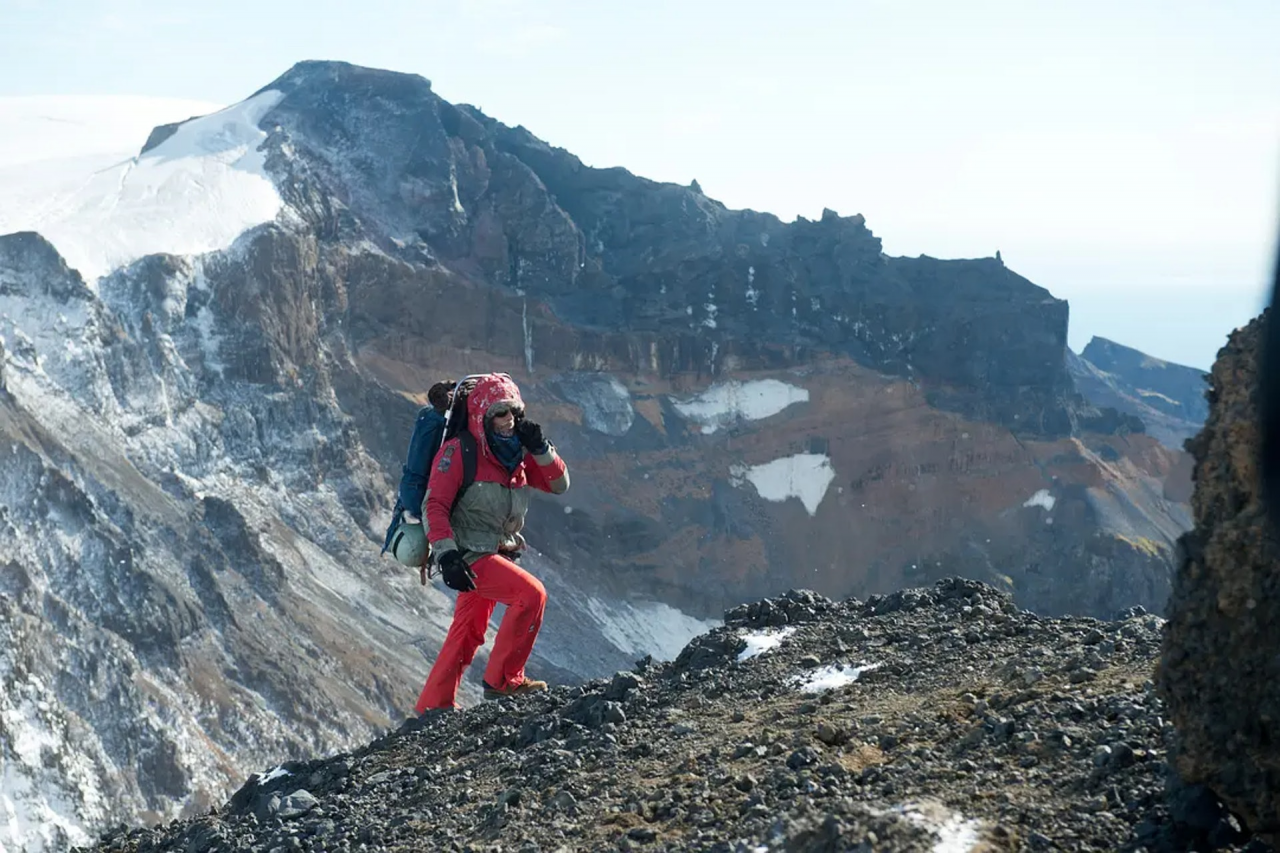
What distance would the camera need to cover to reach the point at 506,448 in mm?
10867

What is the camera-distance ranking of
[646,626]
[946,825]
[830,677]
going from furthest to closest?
[646,626], [830,677], [946,825]

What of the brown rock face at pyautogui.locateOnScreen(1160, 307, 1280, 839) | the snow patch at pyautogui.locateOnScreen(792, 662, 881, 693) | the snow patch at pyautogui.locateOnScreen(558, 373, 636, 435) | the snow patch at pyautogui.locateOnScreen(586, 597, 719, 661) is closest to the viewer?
the brown rock face at pyautogui.locateOnScreen(1160, 307, 1280, 839)

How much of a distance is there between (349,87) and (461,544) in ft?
263

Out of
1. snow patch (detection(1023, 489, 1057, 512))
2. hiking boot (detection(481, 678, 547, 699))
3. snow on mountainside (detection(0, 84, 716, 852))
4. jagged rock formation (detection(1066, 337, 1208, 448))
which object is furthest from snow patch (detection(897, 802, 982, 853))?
jagged rock formation (detection(1066, 337, 1208, 448))

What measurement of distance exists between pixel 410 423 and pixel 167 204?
1516 centimetres

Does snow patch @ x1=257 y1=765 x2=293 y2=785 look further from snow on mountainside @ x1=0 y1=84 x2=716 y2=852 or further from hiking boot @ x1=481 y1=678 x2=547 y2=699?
snow on mountainside @ x1=0 y1=84 x2=716 y2=852

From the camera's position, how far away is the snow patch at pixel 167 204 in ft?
210

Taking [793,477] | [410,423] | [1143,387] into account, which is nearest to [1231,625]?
[410,423]

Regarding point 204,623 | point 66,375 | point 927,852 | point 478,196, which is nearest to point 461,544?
point 927,852

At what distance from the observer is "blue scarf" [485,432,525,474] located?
10.8 meters

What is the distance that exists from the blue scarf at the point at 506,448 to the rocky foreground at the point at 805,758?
5.67 ft

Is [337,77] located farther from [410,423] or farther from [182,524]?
[182,524]

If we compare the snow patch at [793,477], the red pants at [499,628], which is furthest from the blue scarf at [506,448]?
the snow patch at [793,477]

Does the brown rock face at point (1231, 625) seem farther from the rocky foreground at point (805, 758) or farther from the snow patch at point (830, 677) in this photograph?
the snow patch at point (830, 677)
